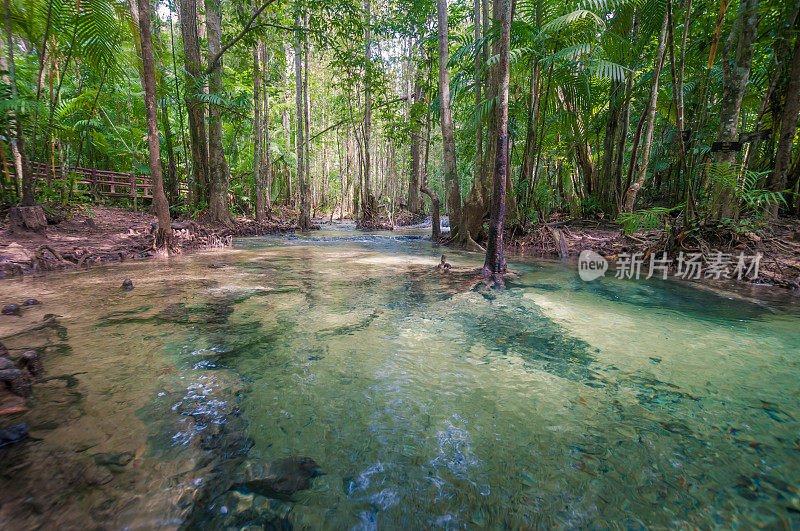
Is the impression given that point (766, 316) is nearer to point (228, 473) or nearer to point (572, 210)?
point (228, 473)

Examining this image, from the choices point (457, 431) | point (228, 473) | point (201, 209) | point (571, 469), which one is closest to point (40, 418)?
point (228, 473)

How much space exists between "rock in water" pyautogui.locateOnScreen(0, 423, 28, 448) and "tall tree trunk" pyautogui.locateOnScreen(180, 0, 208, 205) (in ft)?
29.9

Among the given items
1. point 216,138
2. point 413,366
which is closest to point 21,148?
point 216,138

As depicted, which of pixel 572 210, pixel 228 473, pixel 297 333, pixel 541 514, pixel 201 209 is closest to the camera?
pixel 541 514

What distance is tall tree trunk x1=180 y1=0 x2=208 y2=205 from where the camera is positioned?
9047 millimetres

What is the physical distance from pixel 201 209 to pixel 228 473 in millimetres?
10688

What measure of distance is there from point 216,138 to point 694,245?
36.5 ft

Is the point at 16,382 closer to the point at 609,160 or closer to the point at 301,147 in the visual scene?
the point at 609,160

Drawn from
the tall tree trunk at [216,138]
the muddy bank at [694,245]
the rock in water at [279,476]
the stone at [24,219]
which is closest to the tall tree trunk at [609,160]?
the muddy bank at [694,245]

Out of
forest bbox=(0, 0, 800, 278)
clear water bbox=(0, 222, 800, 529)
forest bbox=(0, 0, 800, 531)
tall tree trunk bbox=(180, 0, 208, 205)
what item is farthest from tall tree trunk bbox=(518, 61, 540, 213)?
tall tree trunk bbox=(180, 0, 208, 205)

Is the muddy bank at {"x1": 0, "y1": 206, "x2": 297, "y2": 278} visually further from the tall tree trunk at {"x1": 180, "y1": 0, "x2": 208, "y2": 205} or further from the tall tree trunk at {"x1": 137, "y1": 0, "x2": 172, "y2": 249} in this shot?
A: the tall tree trunk at {"x1": 180, "y1": 0, "x2": 208, "y2": 205}

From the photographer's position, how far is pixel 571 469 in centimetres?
143

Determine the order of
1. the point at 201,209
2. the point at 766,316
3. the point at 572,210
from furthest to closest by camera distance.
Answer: the point at 572,210
the point at 201,209
the point at 766,316

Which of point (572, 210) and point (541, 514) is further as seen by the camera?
point (572, 210)
